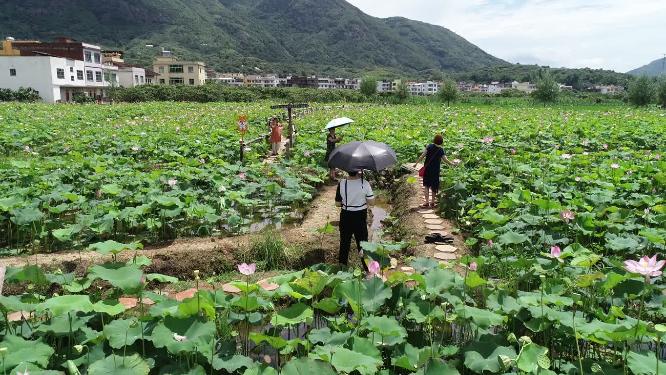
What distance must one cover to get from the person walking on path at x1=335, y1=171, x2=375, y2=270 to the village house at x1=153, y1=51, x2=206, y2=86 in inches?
2823

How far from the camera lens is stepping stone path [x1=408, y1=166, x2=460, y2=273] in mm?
5797

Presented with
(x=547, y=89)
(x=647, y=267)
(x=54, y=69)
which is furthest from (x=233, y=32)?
(x=647, y=267)

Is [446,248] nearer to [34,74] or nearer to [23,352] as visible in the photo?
[23,352]

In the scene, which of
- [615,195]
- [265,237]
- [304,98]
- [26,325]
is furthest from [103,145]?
[304,98]

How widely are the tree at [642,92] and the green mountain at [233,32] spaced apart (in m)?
87.8

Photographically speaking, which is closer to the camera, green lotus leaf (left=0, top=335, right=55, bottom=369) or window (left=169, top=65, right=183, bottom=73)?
green lotus leaf (left=0, top=335, right=55, bottom=369)

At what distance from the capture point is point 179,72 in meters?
74.5

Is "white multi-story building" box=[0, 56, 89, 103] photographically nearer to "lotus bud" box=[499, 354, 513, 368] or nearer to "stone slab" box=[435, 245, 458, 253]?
"stone slab" box=[435, 245, 458, 253]

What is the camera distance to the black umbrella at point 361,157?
5.48 m

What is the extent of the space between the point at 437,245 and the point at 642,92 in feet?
138

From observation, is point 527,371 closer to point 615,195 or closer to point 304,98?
point 615,195

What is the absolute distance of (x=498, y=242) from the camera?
15.9ft

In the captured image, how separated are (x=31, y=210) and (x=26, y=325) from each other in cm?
304

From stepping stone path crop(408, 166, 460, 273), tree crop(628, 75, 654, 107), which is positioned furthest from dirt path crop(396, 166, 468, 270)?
tree crop(628, 75, 654, 107)
